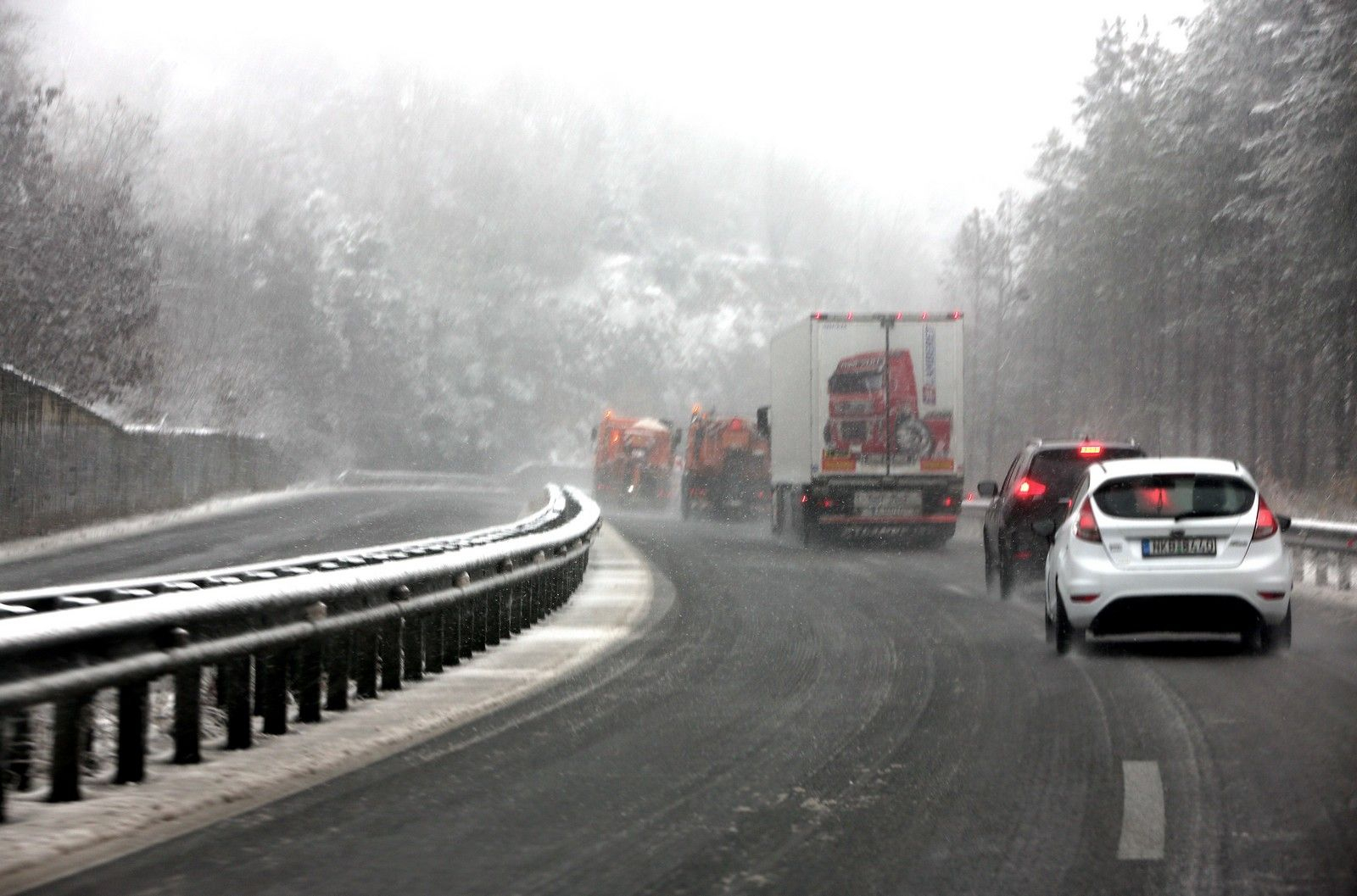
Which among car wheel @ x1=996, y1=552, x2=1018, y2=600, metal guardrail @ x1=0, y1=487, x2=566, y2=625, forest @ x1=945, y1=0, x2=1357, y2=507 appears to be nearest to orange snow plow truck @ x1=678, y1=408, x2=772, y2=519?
forest @ x1=945, y1=0, x2=1357, y2=507

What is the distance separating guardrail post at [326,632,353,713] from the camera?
31.9 feet

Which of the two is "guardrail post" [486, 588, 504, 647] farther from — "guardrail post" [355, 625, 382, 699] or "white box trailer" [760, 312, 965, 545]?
"white box trailer" [760, 312, 965, 545]

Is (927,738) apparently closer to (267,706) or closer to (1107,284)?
(267,706)

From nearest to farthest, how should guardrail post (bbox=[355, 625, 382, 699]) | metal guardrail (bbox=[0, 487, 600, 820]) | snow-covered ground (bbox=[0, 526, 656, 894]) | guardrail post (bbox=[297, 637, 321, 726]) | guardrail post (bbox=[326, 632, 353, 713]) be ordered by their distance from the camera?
1. snow-covered ground (bbox=[0, 526, 656, 894])
2. metal guardrail (bbox=[0, 487, 600, 820])
3. guardrail post (bbox=[297, 637, 321, 726])
4. guardrail post (bbox=[326, 632, 353, 713])
5. guardrail post (bbox=[355, 625, 382, 699])

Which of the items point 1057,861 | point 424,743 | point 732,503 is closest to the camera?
point 1057,861

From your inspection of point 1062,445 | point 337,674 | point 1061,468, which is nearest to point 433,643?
point 337,674

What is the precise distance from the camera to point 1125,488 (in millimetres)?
13297

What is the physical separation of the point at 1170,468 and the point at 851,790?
667 cm

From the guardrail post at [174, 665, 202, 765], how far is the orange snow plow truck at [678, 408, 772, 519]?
3695 centimetres

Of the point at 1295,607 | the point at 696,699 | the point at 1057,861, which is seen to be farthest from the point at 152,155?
the point at 1057,861

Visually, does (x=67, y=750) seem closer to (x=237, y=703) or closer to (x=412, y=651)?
(x=237, y=703)

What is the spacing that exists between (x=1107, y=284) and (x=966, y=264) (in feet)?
76.5

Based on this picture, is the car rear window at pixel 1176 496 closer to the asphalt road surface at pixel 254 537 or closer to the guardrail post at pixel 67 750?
the guardrail post at pixel 67 750

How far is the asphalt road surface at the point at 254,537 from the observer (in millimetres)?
23812
